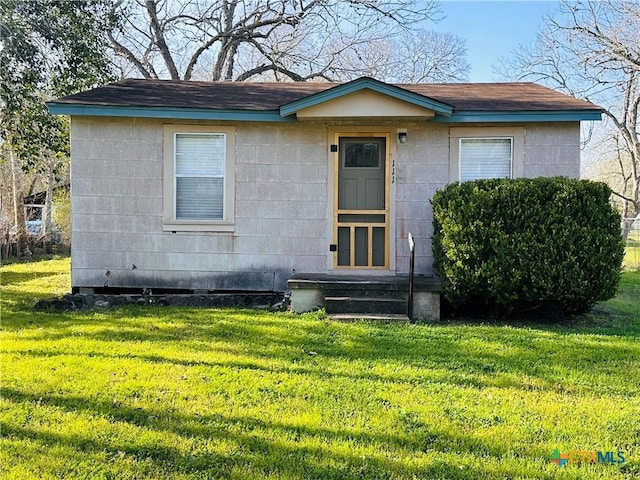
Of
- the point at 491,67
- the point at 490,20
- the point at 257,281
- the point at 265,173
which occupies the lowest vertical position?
the point at 257,281

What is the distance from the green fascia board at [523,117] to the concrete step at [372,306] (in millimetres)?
2710

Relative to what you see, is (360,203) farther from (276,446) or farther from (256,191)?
(276,446)

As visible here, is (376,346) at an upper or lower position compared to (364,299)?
lower

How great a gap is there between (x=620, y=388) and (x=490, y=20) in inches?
447

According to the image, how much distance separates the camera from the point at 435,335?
18.0ft

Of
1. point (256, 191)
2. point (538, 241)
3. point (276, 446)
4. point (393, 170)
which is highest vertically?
Result: point (393, 170)

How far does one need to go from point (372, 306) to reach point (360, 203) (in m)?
1.78

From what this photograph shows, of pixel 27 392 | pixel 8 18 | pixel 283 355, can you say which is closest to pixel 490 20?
pixel 8 18

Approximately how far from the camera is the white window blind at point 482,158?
7.30 meters

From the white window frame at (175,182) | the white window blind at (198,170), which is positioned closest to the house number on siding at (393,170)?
the white window frame at (175,182)

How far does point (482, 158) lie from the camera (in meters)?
7.33

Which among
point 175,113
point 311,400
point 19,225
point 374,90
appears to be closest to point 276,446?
point 311,400

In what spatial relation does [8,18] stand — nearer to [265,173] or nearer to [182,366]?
[265,173]

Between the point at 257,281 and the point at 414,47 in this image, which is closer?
the point at 257,281
